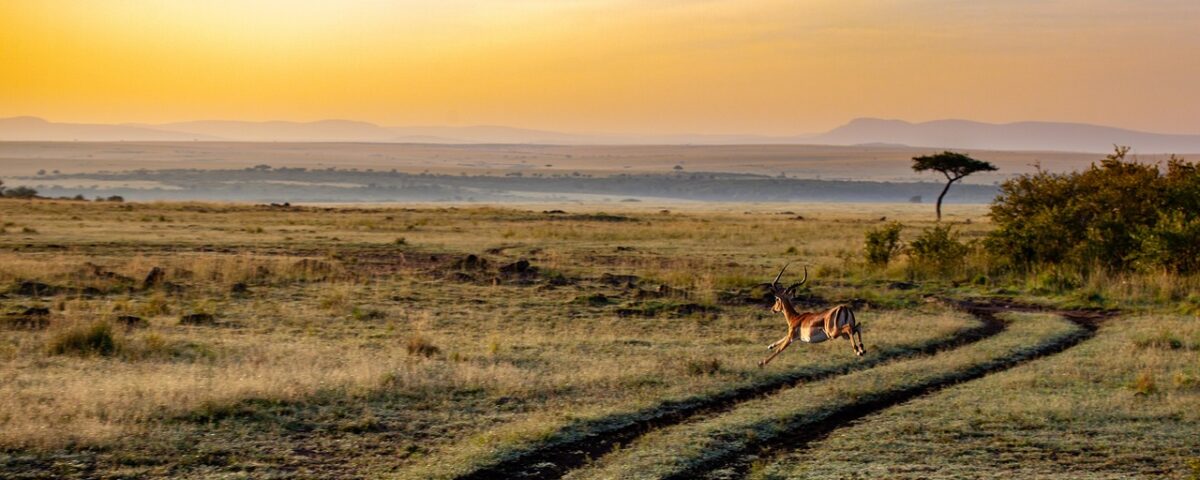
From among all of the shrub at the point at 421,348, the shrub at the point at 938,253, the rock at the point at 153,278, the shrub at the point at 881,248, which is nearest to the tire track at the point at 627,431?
the shrub at the point at 421,348

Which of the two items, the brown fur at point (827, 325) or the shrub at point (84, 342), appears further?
the shrub at point (84, 342)

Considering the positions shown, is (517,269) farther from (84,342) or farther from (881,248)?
(84,342)

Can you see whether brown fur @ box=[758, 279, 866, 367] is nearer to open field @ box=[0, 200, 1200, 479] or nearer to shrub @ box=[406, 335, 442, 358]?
open field @ box=[0, 200, 1200, 479]

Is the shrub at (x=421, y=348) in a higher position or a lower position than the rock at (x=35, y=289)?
higher

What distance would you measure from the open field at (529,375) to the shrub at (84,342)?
0.04 meters

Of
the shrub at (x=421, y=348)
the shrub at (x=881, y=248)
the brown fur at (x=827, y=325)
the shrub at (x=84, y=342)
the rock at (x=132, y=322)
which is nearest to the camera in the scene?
the brown fur at (x=827, y=325)

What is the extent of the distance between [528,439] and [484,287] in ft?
54.4

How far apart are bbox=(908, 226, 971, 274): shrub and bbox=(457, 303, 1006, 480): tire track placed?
14.5 metres

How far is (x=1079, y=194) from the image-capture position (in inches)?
1267

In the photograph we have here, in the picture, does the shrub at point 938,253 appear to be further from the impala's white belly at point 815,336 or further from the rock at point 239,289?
the impala's white belly at point 815,336

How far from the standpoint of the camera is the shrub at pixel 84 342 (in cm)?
1784

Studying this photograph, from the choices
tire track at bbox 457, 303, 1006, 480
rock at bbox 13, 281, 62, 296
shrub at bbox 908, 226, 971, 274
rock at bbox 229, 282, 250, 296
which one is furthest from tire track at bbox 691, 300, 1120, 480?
rock at bbox 13, 281, 62, 296

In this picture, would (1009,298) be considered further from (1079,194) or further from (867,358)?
(867,358)

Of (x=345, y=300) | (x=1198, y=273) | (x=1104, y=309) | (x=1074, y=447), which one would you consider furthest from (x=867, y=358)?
(x=1198, y=273)
